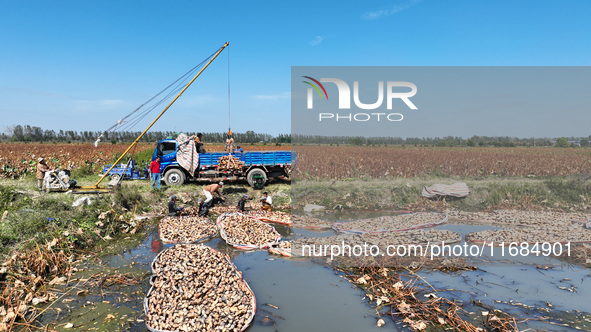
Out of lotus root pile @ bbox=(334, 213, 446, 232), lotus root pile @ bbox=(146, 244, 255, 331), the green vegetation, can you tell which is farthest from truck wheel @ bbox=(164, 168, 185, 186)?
lotus root pile @ bbox=(146, 244, 255, 331)

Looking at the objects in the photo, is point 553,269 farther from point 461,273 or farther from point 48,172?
point 48,172

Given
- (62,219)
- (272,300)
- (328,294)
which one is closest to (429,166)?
(328,294)

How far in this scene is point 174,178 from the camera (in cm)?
1680

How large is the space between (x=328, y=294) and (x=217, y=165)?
10.7m

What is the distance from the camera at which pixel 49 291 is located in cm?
723

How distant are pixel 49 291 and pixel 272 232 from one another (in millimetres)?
5935

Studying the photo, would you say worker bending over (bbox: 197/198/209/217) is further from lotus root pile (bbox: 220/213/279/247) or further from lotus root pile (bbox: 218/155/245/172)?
lotus root pile (bbox: 218/155/245/172)

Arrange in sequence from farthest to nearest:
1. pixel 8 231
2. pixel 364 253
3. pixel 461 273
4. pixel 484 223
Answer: pixel 484 223 → pixel 364 253 → pixel 8 231 → pixel 461 273

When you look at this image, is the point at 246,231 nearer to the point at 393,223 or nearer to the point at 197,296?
the point at 197,296

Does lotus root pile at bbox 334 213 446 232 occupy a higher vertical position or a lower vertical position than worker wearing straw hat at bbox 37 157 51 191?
lower

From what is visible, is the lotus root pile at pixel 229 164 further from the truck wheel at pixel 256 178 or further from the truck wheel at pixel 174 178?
the truck wheel at pixel 174 178

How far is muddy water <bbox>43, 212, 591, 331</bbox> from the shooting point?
6.27 metres

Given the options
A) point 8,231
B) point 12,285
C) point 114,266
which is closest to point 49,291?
point 12,285

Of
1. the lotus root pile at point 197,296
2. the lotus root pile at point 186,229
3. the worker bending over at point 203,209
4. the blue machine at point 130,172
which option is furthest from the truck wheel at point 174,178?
the lotus root pile at point 197,296
